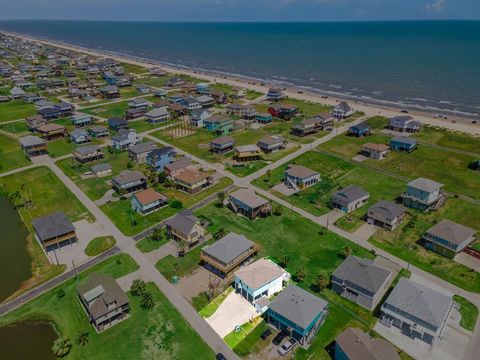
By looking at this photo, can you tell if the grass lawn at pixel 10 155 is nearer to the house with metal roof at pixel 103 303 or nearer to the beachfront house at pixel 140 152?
the beachfront house at pixel 140 152

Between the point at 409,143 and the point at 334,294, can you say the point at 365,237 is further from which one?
the point at 409,143

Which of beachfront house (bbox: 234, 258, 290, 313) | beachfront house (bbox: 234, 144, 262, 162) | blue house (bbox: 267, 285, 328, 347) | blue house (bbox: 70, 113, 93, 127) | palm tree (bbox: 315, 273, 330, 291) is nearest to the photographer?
blue house (bbox: 267, 285, 328, 347)

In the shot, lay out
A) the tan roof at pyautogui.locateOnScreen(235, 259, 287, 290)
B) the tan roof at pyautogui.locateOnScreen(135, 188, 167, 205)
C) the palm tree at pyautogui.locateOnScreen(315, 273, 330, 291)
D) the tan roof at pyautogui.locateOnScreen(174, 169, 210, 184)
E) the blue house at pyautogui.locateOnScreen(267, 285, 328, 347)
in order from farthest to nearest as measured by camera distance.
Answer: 1. the tan roof at pyautogui.locateOnScreen(174, 169, 210, 184)
2. the tan roof at pyautogui.locateOnScreen(135, 188, 167, 205)
3. the palm tree at pyautogui.locateOnScreen(315, 273, 330, 291)
4. the tan roof at pyautogui.locateOnScreen(235, 259, 287, 290)
5. the blue house at pyautogui.locateOnScreen(267, 285, 328, 347)

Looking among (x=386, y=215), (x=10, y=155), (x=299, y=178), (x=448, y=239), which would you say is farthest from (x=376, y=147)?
(x=10, y=155)

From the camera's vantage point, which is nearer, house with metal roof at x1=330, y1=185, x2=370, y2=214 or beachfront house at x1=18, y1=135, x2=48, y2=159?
house with metal roof at x1=330, y1=185, x2=370, y2=214

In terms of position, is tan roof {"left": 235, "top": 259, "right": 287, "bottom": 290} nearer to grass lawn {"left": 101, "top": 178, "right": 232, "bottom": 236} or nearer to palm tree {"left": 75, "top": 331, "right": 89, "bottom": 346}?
palm tree {"left": 75, "top": 331, "right": 89, "bottom": 346}

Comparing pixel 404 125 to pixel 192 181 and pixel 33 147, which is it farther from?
pixel 33 147

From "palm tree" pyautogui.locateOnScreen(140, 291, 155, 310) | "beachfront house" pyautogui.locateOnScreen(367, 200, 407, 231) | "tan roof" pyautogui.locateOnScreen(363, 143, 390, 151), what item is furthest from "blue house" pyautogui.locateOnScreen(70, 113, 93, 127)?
"beachfront house" pyautogui.locateOnScreen(367, 200, 407, 231)
